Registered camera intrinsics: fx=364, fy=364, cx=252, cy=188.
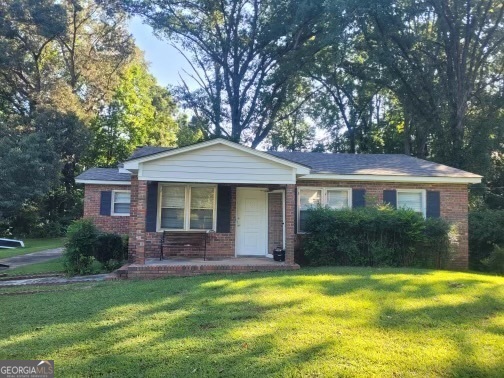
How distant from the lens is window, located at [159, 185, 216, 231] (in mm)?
11453

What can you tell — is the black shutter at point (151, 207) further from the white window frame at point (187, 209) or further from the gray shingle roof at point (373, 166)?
the gray shingle roof at point (373, 166)

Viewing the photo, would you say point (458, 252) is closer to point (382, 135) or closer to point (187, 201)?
point (187, 201)

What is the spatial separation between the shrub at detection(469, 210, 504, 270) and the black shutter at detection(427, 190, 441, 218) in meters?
2.33

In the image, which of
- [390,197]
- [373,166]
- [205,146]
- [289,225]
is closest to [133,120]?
[373,166]

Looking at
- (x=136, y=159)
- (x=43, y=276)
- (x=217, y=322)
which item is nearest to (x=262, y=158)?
(x=136, y=159)

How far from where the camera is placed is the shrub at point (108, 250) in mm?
10688

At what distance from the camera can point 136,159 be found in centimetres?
965

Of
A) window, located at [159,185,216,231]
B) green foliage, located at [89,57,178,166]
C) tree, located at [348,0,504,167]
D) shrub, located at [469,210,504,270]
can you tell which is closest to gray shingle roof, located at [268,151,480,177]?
shrub, located at [469,210,504,270]

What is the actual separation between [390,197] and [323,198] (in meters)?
2.33

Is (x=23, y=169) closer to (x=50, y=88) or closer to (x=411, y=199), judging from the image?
(x=50, y=88)

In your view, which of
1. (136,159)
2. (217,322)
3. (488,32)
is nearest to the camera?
(217,322)

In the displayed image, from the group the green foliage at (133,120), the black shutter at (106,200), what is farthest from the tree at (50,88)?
the black shutter at (106,200)

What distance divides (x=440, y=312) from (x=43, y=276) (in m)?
9.69

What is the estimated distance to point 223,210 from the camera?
11.7 metres
